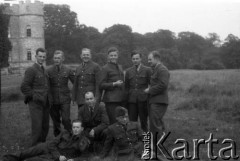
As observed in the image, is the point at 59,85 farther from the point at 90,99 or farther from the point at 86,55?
the point at 90,99

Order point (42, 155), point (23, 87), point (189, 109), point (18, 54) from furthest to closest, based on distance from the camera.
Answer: point (18, 54)
point (189, 109)
point (23, 87)
point (42, 155)

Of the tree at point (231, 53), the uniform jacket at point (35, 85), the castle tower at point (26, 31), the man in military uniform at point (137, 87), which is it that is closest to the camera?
the uniform jacket at point (35, 85)

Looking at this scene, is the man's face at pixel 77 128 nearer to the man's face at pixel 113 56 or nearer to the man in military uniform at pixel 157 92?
the man in military uniform at pixel 157 92

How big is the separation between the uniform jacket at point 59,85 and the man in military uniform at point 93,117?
82cm

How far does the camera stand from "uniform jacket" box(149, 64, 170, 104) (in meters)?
7.82

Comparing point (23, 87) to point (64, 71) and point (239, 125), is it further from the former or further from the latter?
point (239, 125)

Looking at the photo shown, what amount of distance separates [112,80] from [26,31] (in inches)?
1905

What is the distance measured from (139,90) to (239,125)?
4109 mm

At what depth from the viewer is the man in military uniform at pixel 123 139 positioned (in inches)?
292

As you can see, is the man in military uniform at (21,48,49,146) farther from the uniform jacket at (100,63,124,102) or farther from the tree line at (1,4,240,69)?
the tree line at (1,4,240,69)

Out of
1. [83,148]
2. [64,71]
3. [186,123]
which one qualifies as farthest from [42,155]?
[186,123]

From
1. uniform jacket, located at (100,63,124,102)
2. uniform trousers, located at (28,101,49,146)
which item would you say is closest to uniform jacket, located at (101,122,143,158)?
uniform jacket, located at (100,63,124,102)

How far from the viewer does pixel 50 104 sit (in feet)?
28.0

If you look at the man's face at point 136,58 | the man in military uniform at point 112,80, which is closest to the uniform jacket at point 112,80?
the man in military uniform at point 112,80
